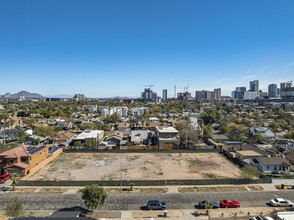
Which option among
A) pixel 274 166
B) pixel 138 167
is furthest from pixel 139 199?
pixel 274 166

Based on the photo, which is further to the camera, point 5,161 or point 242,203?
point 5,161

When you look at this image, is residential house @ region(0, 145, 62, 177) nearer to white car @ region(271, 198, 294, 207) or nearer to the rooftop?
white car @ region(271, 198, 294, 207)

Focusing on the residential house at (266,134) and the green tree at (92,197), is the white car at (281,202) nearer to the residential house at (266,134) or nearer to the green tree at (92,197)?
the green tree at (92,197)

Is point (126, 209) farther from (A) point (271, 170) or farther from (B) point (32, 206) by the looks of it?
(A) point (271, 170)

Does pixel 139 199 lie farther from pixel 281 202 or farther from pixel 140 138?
pixel 140 138

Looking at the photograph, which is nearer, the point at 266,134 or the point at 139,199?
the point at 139,199

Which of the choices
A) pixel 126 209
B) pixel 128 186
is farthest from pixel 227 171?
pixel 126 209
